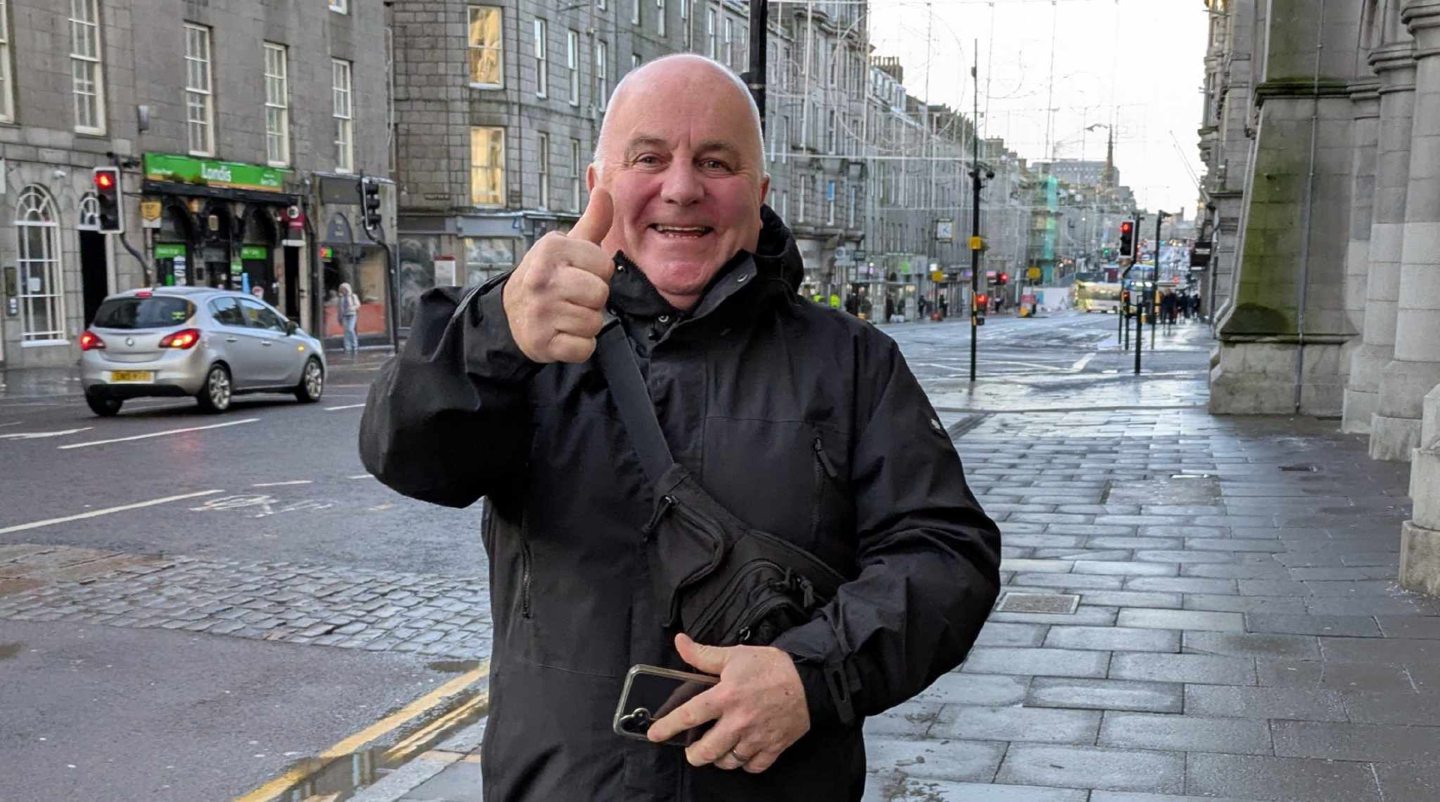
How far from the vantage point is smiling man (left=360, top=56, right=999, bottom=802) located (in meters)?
1.88

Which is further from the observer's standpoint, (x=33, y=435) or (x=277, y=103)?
(x=277, y=103)

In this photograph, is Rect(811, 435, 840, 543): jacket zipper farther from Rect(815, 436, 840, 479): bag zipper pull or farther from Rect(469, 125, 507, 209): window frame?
Rect(469, 125, 507, 209): window frame

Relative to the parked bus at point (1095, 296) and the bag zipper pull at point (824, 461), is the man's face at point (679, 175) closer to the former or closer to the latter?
the bag zipper pull at point (824, 461)

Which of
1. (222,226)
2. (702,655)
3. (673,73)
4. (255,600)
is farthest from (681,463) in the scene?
(222,226)

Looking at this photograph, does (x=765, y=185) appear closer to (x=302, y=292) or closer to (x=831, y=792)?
(x=831, y=792)

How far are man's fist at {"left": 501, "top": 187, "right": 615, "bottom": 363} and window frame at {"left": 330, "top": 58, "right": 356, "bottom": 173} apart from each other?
113ft

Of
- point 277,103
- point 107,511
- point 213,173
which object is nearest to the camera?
point 107,511

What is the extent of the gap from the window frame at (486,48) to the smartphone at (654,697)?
41.0 m

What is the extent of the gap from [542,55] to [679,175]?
4262 cm

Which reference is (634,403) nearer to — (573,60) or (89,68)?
(89,68)

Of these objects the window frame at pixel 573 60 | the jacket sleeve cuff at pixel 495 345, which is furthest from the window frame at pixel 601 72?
the jacket sleeve cuff at pixel 495 345

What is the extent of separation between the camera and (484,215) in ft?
135

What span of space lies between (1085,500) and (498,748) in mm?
8922

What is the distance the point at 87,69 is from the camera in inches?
1020
